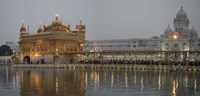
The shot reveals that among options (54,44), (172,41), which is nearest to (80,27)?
(54,44)

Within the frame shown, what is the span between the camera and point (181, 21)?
12669 cm

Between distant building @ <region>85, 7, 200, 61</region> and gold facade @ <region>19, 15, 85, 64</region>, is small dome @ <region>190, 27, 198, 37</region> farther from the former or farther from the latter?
gold facade @ <region>19, 15, 85, 64</region>

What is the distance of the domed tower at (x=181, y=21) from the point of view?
12606 centimetres

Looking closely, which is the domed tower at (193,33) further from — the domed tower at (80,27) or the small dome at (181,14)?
the domed tower at (80,27)

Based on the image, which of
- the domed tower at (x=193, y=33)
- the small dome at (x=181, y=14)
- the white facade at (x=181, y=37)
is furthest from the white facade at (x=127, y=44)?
the domed tower at (x=193, y=33)

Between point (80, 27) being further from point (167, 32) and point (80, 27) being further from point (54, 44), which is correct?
point (167, 32)

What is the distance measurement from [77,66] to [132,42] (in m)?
74.3

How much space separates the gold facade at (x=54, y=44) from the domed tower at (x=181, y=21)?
6006cm

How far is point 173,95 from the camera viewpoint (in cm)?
2131

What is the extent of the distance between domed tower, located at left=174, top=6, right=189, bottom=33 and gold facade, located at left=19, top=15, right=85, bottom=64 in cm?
6006

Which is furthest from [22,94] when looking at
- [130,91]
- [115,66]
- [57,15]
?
[57,15]

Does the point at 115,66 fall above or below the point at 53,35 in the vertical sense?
below

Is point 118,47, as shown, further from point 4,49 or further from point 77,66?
point 77,66

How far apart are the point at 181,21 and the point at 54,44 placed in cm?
6922
